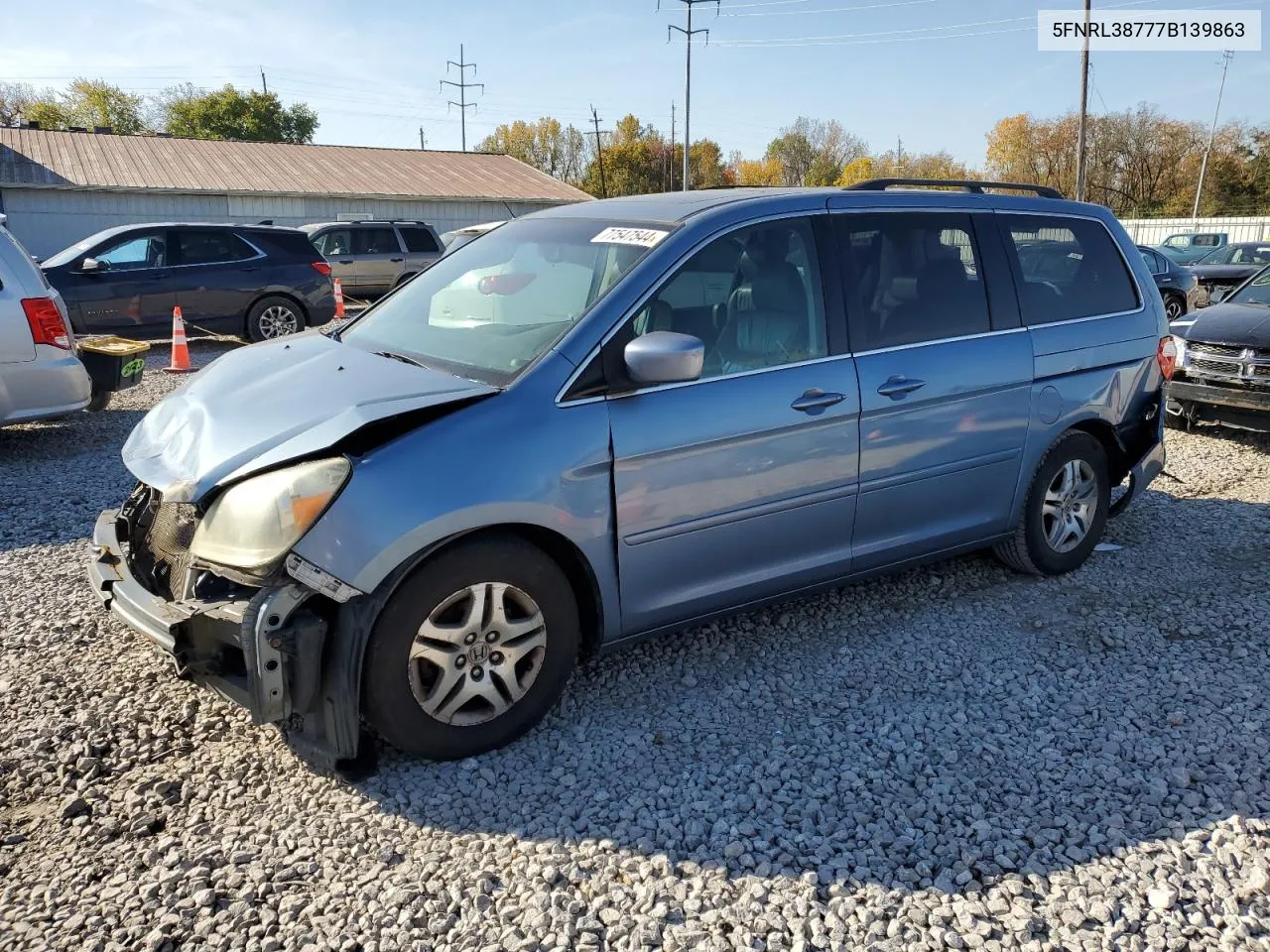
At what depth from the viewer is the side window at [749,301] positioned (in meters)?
3.64

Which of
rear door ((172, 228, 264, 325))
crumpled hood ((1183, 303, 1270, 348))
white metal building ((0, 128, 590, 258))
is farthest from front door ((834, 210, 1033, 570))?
white metal building ((0, 128, 590, 258))

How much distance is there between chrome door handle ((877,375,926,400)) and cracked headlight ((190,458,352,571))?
223 centimetres

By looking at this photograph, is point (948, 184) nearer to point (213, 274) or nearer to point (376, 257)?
point (213, 274)

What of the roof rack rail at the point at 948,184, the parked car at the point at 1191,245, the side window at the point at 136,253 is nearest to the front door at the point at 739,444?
the roof rack rail at the point at 948,184

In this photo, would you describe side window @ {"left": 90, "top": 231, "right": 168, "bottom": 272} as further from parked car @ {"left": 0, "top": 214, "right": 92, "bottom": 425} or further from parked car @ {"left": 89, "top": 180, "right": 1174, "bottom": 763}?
parked car @ {"left": 89, "top": 180, "right": 1174, "bottom": 763}

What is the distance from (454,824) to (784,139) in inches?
4052

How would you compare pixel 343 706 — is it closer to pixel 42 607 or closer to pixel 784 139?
pixel 42 607

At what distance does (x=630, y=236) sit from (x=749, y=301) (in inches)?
21.1

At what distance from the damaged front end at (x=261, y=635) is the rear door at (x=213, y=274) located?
10.8 metres

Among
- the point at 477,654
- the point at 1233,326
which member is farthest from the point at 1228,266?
the point at 477,654

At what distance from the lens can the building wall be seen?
2953 cm

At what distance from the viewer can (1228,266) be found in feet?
72.0

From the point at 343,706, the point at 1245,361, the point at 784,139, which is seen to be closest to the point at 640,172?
the point at 784,139

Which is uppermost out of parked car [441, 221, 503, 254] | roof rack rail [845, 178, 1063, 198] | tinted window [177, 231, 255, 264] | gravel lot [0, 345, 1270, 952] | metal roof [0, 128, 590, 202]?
metal roof [0, 128, 590, 202]
